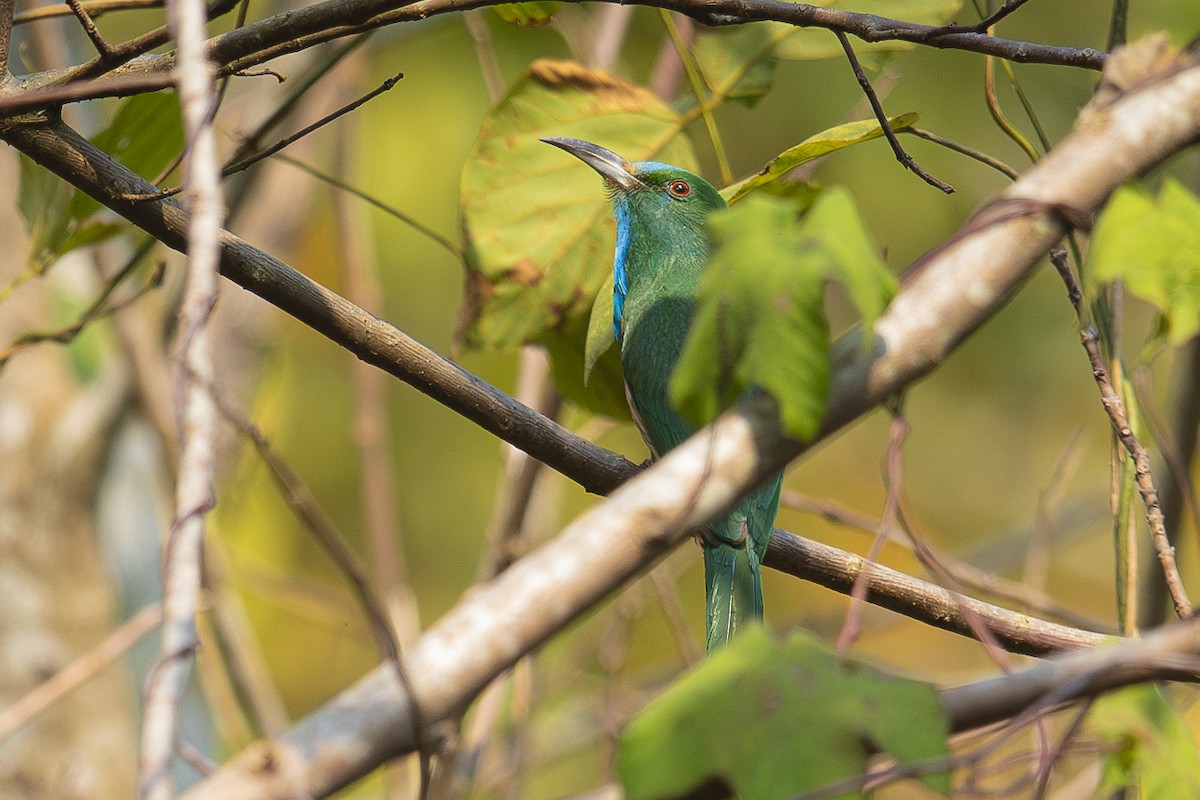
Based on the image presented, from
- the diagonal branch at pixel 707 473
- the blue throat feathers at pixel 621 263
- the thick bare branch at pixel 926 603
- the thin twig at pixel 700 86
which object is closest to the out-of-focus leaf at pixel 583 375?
the blue throat feathers at pixel 621 263

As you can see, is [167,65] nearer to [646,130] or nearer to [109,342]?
[646,130]

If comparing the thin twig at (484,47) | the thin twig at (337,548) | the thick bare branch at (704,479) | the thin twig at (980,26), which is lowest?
the thick bare branch at (704,479)

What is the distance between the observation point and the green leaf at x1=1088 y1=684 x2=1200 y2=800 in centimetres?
133

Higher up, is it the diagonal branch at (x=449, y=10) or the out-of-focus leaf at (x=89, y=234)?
the out-of-focus leaf at (x=89, y=234)

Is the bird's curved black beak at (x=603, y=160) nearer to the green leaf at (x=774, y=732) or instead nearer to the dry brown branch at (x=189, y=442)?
the dry brown branch at (x=189, y=442)

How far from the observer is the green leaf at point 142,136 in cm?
290

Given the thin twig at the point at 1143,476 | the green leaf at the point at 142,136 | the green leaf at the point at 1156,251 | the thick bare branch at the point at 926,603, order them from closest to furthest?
the green leaf at the point at 1156,251
the thin twig at the point at 1143,476
the thick bare branch at the point at 926,603
the green leaf at the point at 142,136

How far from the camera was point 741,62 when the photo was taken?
337 cm

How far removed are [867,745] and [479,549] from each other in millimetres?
7530

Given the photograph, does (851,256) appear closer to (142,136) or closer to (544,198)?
(544,198)

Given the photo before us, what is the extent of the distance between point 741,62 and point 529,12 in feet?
2.31

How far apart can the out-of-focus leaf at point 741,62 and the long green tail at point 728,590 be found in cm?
133

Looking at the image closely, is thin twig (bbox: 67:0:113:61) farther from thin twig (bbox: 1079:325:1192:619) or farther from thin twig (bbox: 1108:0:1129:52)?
thin twig (bbox: 1108:0:1129:52)

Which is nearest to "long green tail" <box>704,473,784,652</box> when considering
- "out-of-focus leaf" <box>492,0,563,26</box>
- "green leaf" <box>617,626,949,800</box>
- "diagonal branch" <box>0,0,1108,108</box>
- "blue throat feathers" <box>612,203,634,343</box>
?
"blue throat feathers" <box>612,203,634,343</box>
